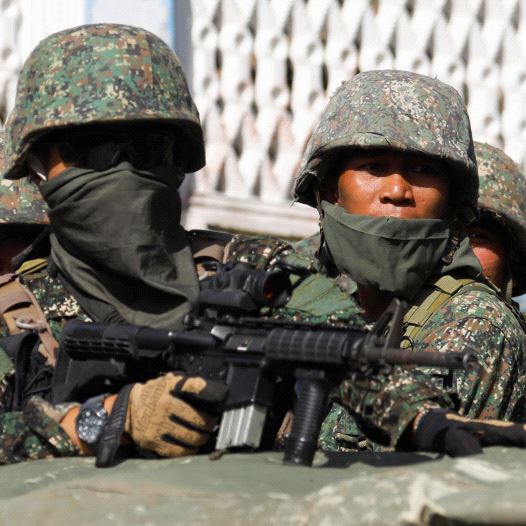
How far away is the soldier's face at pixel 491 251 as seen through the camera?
19.7ft

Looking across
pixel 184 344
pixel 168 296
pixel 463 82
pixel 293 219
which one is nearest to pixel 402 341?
pixel 168 296

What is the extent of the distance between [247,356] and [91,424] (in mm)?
447

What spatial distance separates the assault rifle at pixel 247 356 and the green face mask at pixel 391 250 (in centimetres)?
90

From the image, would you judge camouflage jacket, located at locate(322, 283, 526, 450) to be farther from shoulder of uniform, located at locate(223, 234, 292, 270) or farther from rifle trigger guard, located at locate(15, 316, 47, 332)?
rifle trigger guard, located at locate(15, 316, 47, 332)

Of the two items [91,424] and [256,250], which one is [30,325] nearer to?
[91,424]

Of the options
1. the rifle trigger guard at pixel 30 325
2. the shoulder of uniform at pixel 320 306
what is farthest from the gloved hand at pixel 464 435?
the rifle trigger guard at pixel 30 325

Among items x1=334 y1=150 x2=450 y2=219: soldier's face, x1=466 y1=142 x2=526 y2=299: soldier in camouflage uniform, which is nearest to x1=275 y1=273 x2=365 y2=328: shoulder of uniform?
x1=334 y1=150 x2=450 y2=219: soldier's face

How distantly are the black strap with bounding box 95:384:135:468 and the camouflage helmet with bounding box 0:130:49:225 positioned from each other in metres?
1.86

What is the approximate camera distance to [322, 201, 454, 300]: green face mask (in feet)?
16.0

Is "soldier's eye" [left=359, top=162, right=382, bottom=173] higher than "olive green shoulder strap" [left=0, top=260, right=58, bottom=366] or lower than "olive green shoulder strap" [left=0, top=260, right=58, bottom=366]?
higher

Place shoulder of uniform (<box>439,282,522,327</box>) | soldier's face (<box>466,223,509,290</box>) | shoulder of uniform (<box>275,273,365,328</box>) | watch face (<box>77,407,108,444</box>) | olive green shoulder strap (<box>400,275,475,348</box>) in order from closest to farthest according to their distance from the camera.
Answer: watch face (<box>77,407,108,444</box>), shoulder of uniform (<box>275,273,365,328</box>), shoulder of uniform (<box>439,282,522,327</box>), olive green shoulder strap (<box>400,275,475,348</box>), soldier's face (<box>466,223,509,290</box>)

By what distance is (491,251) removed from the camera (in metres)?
6.05

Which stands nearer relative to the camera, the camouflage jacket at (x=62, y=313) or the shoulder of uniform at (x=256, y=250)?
the camouflage jacket at (x=62, y=313)

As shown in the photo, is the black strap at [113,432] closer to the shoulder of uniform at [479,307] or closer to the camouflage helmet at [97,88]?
the camouflage helmet at [97,88]
